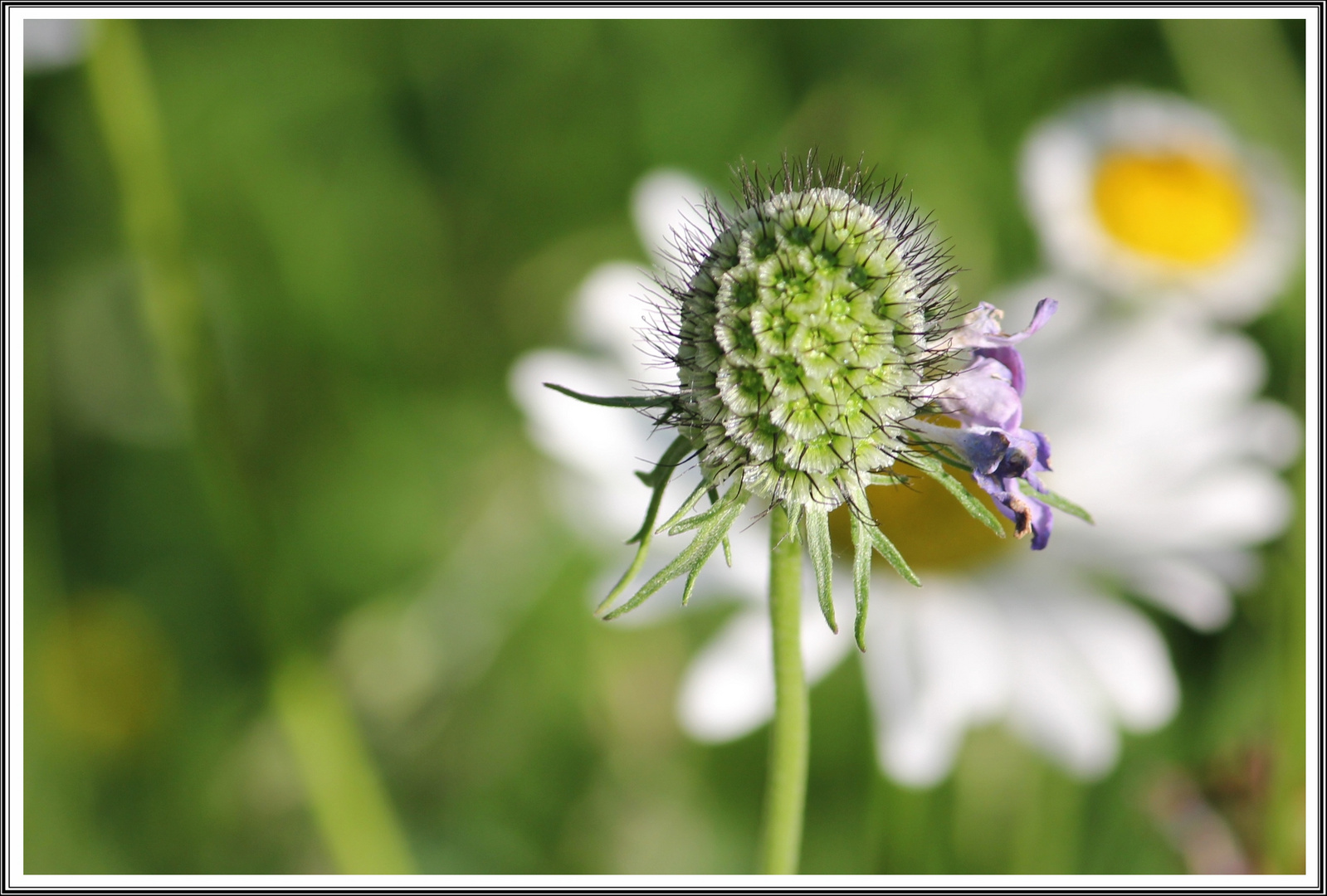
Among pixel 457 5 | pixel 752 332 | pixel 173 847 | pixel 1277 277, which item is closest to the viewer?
pixel 752 332

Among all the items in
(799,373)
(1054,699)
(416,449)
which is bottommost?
(1054,699)

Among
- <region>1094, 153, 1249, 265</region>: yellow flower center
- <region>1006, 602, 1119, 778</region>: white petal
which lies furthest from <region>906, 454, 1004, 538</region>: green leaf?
<region>1094, 153, 1249, 265</region>: yellow flower center

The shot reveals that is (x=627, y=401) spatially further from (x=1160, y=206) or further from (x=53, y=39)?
(x=1160, y=206)

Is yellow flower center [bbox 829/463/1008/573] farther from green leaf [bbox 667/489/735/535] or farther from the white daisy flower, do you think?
green leaf [bbox 667/489/735/535]

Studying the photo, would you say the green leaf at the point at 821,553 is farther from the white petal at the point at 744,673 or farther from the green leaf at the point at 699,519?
the white petal at the point at 744,673

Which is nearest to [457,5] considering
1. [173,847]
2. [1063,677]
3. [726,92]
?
[726,92]

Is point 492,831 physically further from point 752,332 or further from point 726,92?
point 726,92

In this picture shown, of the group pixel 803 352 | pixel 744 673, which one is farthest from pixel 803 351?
pixel 744 673
